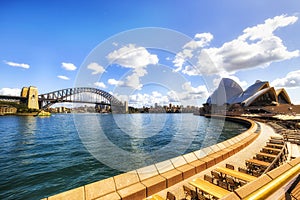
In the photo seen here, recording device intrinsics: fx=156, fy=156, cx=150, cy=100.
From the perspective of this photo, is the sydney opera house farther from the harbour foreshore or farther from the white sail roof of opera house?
the harbour foreshore

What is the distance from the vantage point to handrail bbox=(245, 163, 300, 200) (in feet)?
3.31

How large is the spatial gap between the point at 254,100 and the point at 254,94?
154 inches

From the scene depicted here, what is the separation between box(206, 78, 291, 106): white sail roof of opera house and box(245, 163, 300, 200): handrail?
7596cm

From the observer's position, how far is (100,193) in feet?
10.9

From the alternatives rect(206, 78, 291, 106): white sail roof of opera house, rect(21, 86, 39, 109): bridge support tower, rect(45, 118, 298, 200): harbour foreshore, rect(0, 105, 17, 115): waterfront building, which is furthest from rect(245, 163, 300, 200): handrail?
rect(0, 105, 17, 115): waterfront building

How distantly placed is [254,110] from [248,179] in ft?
224

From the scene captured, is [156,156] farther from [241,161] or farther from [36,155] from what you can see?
[36,155]

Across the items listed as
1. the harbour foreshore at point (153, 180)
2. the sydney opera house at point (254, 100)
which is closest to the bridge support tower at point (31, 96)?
the sydney opera house at point (254, 100)

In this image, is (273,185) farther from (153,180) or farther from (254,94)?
(254,94)

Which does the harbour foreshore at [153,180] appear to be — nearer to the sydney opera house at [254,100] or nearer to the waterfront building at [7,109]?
the sydney opera house at [254,100]

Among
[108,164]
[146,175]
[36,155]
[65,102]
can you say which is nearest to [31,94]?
[65,102]

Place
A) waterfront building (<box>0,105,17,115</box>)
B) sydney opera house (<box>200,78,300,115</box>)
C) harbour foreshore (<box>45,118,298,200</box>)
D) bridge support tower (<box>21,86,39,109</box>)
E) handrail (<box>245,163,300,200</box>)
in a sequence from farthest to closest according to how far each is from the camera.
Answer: waterfront building (<box>0,105,17,115</box>) < bridge support tower (<box>21,86,39,109</box>) < sydney opera house (<box>200,78,300,115</box>) < harbour foreshore (<box>45,118,298,200</box>) < handrail (<box>245,163,300,200</box>)

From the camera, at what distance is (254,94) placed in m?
67.8

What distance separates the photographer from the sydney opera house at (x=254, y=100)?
55359 mm
